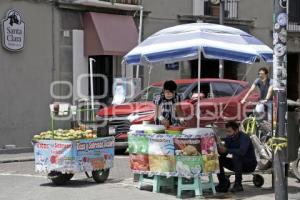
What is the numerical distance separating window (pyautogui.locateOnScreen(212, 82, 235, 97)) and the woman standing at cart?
6.34 meters

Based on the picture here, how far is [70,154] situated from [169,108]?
1.81 metres

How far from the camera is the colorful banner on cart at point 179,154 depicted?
9461 millimetres

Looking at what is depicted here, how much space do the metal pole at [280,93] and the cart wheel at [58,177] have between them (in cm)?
405

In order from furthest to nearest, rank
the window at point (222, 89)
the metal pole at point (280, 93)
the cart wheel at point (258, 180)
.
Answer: the window at point (222, 89) < the cart wheel at point (258, 180) < the metal pole at point (280, 93)

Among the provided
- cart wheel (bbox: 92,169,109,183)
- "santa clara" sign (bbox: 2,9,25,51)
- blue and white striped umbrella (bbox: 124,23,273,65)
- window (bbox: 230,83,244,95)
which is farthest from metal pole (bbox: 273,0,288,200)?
"santa clara" sign (bbox: 2,9,25,51)

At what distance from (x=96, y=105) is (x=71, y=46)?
205 cm

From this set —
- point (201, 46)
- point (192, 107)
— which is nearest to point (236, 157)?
point (201, 46)

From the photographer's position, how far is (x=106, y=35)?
19.8m

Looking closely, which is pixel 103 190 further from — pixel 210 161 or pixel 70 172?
pixel 210 161

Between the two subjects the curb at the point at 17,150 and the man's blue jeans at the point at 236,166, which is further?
the curb at the point at 17,150

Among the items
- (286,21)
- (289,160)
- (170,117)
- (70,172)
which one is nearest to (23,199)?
(70,172)

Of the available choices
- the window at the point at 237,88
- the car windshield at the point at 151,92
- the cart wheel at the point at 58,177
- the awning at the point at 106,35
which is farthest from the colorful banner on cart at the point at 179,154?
the awning at the point at 106,35

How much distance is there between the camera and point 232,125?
9.97 meters

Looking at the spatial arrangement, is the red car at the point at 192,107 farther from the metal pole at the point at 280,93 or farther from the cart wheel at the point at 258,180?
the metal pole at the point at 280,93
